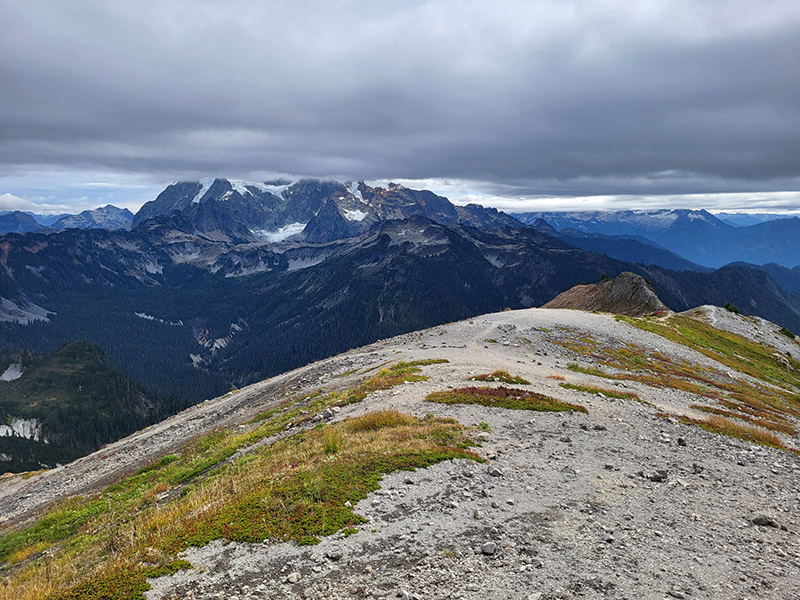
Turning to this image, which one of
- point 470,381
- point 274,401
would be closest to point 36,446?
point 274,401

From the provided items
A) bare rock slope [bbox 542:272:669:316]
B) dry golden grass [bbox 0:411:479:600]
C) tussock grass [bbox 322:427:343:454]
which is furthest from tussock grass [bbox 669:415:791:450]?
bare rock slope [bbox 542:272:669:316]

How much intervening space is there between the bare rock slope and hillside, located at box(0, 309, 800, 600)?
84741mm

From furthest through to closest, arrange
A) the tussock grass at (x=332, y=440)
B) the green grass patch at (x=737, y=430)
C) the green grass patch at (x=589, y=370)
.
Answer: the green grass patch at (x=589, y=370) → the green grass patch at (x=737, y=430) → the tussock grass at (x=332, y=440)

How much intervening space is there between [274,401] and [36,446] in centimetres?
23369

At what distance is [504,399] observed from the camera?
24.8 m

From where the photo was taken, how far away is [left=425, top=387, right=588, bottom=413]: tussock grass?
2409 centimetres

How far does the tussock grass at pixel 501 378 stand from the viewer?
97.6 ft

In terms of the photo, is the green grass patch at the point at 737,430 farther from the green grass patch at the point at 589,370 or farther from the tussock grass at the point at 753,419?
the green grass patch at the point at 589,370

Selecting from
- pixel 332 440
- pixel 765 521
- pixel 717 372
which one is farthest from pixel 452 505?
pixel 717 372

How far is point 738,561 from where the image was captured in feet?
35.6

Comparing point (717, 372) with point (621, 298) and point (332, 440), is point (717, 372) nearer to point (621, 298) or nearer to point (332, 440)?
point (332, 440)

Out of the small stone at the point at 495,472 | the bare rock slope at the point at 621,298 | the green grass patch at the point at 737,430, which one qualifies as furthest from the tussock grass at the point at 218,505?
the bare rock slope at the point at 621,298

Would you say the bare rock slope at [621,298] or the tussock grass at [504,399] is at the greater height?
the tussock grass at [504,399]

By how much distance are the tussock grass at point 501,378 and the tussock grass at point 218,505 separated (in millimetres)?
10630
